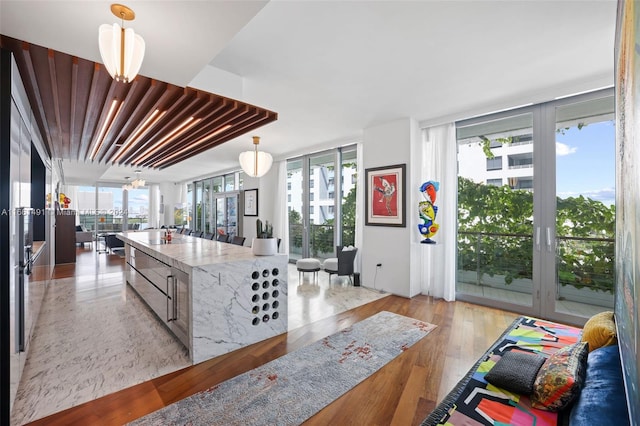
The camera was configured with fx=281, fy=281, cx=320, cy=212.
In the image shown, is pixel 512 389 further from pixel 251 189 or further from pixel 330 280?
pixel 251 189

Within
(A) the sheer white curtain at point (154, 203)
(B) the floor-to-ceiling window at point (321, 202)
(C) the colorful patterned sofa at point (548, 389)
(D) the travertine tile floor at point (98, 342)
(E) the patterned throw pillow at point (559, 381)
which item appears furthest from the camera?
(A) the sheer white curtain at point (154, 203)

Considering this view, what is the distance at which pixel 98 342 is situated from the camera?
282 centimetres

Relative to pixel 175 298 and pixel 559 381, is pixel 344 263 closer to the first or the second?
pixel 175 298

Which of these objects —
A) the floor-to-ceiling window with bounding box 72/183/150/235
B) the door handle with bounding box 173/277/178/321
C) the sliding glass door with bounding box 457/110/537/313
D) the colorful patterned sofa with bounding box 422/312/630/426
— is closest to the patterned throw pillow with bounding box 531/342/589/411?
the colorful patterned sofa with bounding box 422/312/630/426

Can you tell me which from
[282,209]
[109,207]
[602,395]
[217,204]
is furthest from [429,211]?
[109,207]

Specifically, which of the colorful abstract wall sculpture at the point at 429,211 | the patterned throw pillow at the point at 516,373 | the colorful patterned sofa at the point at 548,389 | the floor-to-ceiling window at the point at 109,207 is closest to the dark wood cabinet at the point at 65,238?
the floor-to-ceiling window at the point at 109,207

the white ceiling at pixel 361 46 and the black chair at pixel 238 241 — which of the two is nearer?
the white ceiling at pixel 361 46

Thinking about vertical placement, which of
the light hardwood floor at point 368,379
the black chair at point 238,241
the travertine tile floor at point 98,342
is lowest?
the light hardwood floor at point 368,379

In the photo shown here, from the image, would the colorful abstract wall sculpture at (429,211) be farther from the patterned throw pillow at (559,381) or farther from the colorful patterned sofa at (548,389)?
the patterned throw pillow at (559,381)

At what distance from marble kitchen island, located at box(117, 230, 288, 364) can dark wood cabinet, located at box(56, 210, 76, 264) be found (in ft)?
19.1

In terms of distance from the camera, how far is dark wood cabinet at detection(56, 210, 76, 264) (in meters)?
7.09

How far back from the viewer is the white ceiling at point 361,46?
181 centimetres

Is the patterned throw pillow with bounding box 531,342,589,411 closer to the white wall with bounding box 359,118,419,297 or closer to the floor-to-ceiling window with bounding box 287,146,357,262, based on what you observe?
the white wall with bounding box 359,118,419,297

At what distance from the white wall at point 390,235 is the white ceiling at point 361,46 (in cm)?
59
